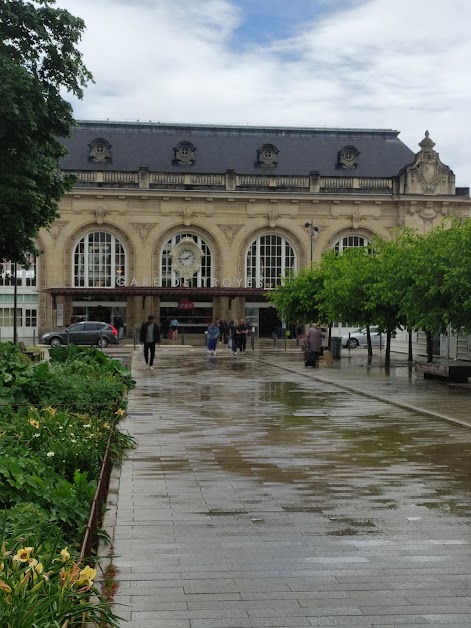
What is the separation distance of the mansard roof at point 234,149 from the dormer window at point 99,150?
10 cm

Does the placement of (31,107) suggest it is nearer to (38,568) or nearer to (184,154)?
(38,568)

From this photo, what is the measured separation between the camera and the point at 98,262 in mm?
70000

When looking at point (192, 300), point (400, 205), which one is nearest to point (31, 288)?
point (192, 300)

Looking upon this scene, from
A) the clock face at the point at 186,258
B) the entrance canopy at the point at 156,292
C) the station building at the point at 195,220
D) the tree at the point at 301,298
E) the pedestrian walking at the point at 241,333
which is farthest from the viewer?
the clock face at the point at 186,258

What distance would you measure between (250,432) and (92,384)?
329 cm

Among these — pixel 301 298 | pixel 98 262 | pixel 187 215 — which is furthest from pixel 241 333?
pixel 98 262

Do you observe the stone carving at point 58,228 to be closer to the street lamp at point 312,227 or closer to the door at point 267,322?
the door at point 267,322

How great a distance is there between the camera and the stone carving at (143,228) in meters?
70.1

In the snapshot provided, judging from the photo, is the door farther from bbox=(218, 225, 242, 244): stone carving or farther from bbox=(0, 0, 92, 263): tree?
bbox=(0, 0, 92, 263): tree

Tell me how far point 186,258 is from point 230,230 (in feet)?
12.7

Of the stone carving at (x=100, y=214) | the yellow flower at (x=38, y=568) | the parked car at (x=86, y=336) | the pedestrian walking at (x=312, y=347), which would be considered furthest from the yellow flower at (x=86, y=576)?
the stone carving at (x=100, y=214)

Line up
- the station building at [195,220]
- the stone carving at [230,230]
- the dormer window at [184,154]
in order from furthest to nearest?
the dormer window at [184,154]
the stone carving at [230,230]
the station building at [195,220]

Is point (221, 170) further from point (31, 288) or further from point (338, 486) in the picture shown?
point (338, 486)

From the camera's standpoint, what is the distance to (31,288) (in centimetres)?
6950
